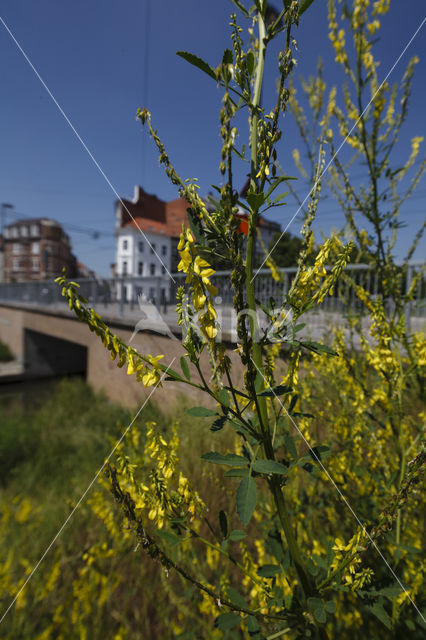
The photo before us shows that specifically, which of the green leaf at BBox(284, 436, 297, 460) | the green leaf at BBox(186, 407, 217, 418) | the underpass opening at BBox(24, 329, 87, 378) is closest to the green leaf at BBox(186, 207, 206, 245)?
the green leaf at BBox(186, 407, 217, 418)

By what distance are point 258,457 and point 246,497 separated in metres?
0.22

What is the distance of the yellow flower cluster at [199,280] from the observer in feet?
1.68

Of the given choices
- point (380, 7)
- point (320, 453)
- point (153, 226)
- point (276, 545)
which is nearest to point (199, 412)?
point (320, 453)

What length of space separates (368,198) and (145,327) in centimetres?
139

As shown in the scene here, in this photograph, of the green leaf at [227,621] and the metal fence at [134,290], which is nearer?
the green leaf at [227,621]

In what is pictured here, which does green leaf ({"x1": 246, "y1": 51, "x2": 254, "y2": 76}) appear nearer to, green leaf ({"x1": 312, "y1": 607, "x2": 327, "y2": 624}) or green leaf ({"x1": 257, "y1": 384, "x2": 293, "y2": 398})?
green leaf ({"x1": 257, "y1": 384, "x2": 293, "y2": 398})

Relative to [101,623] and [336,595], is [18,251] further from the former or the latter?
[336,595]

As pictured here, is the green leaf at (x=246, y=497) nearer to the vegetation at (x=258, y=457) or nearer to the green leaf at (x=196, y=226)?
the vegetation at (x=258, y=457)

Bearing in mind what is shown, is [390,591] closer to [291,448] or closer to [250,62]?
[291,448]

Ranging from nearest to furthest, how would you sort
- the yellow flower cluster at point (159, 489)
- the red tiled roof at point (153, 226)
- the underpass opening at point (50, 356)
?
1. the yellow flower cluster at point (159, 489)
2. the red tiled roof at point (153, 226)
3. the underpass opening at point (50, 356)

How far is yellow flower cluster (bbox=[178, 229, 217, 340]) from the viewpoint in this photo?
1.68ft

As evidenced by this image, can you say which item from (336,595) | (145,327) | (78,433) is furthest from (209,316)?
(78,433)


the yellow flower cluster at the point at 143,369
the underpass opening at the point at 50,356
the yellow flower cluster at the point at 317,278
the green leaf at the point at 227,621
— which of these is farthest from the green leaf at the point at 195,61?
the underpass opening at the point at 50,356

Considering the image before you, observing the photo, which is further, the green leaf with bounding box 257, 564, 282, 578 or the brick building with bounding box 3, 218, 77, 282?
the brick building with bounding box 3, 218, 77, 282
